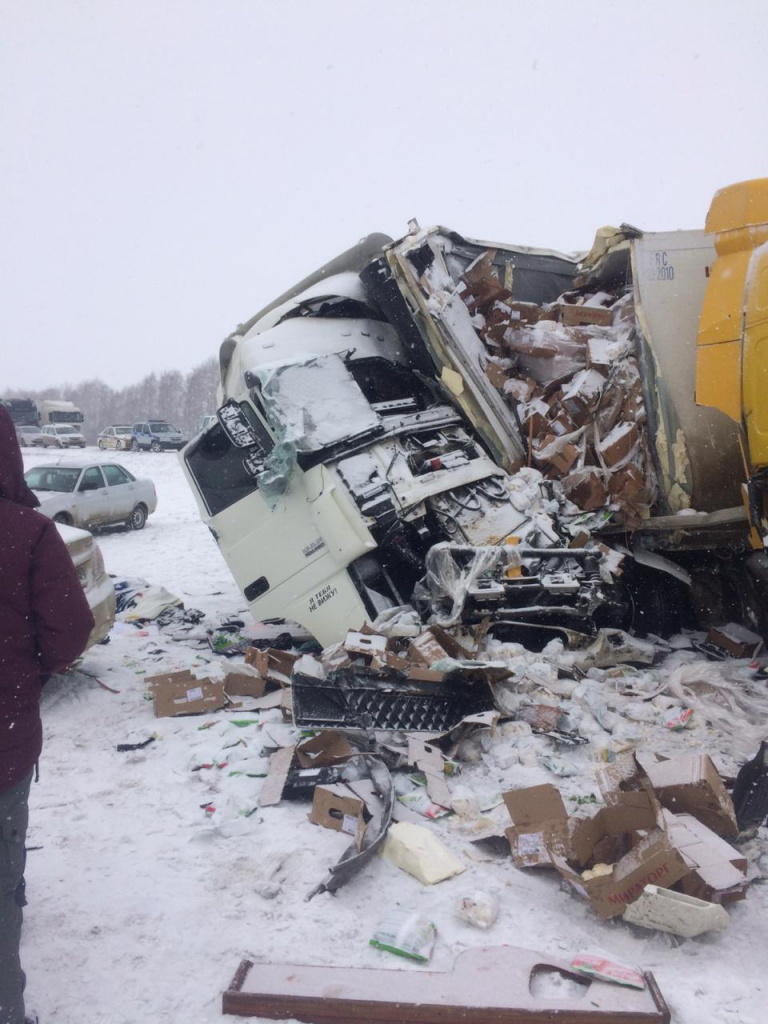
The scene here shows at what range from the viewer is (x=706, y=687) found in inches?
176

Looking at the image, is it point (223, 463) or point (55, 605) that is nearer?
point (55, 605)

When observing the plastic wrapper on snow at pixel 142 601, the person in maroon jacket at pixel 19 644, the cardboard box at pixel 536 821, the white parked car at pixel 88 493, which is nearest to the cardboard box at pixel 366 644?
the cardboard box at pixel 536 821

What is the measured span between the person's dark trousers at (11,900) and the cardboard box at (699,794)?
2370 millimetres

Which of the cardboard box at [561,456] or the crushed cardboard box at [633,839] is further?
the cardboard box at [561,456]

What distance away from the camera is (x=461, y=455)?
18.3ft

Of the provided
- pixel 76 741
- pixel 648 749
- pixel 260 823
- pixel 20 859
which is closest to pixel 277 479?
pixel 76 741

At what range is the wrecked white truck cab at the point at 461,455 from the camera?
5078 mm

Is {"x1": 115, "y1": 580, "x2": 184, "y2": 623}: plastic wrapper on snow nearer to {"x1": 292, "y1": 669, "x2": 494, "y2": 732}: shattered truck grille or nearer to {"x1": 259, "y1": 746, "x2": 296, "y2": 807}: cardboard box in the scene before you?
{"x1": 292, "y1": 669, "x2": 494, "y2": 732}: shattered truck grille

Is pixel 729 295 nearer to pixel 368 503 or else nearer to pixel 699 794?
pixel 368 503

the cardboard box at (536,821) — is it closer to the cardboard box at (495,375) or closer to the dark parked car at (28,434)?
the cardboard box at (495,375)

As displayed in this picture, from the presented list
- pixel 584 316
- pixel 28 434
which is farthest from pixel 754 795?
pixel 28 434

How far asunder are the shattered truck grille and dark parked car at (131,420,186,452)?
29093mm

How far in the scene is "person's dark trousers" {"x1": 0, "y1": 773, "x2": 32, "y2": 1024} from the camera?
6.35 feet

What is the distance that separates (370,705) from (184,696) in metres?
1.40
